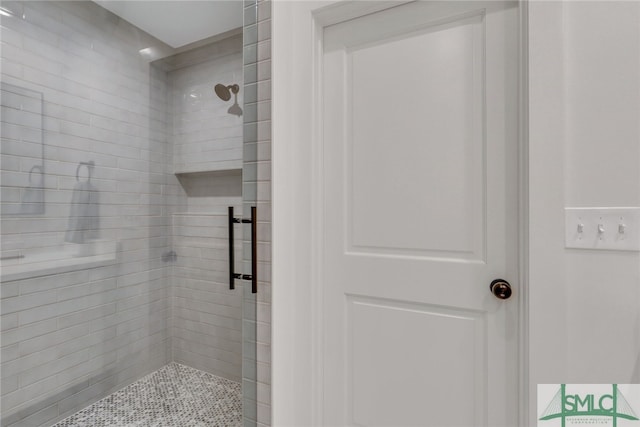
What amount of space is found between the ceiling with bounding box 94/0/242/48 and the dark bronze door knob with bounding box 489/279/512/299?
1.32 metres

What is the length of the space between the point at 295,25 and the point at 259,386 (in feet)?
4.67

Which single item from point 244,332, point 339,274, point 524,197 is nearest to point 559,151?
point 524,197

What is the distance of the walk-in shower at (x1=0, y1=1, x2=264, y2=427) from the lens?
1190 millimetres

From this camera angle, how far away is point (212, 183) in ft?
4.35

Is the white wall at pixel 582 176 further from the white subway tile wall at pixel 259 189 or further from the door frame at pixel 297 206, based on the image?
the white subway tile wall at pixel 259 189

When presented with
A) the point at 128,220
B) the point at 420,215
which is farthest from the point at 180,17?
the point at 420,215

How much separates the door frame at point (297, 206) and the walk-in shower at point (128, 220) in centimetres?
11

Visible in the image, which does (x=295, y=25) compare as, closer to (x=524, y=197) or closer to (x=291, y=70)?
(x=291, y=70)

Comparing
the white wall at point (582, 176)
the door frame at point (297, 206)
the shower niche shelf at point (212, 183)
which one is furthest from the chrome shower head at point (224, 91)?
the white wall at point (582, 176)

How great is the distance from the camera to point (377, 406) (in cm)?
123

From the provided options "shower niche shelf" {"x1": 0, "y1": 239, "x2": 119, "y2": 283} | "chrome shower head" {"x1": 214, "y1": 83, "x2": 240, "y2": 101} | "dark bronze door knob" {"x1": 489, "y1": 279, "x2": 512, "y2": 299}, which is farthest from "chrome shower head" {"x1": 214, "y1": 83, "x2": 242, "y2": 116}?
"dark bronze door knob" {"x1": 489, "y1": 279, "x2": 512, "y2": 299}

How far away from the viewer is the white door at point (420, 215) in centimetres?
104

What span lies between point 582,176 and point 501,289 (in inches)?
15.3

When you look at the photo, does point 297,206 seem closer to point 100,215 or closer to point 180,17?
point 100,215
